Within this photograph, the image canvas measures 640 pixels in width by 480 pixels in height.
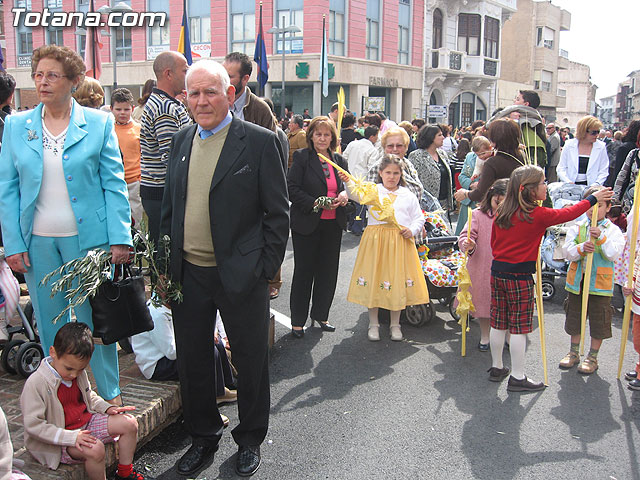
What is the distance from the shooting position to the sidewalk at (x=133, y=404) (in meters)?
3.09

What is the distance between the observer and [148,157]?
180 inches

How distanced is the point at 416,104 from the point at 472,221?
3029cm

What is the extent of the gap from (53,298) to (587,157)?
7.28m

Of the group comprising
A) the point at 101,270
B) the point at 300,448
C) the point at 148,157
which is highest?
the point at 148,157

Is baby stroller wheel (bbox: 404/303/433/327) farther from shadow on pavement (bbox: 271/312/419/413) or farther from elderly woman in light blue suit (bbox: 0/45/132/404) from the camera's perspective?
elderly woman in light blue suit (bbox: 0/45/132/404)

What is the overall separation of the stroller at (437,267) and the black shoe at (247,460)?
308 centimetres

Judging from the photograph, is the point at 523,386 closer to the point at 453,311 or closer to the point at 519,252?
the point at 519,252

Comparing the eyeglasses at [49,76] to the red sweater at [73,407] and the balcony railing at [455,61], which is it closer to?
the red sweater at [73,407]

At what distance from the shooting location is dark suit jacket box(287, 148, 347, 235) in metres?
5.71

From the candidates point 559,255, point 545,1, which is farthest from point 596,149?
point 545,1

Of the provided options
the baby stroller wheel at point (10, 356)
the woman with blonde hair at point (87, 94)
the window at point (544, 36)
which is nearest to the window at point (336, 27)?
the window at point (544, 36)

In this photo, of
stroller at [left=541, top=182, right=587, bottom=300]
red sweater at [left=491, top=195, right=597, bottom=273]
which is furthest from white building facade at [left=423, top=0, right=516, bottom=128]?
red sweater at [left=491, top=195, right=597, bottom=273]

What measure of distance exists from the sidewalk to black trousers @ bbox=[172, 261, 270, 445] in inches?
12.8

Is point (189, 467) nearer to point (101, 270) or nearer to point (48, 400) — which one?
point (48, 400)
